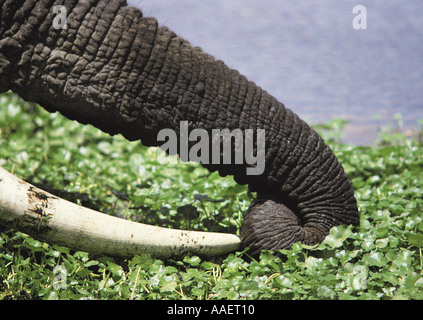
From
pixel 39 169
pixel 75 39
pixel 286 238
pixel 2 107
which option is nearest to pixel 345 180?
pixel 286 238

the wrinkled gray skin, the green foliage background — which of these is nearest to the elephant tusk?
the green foliage background

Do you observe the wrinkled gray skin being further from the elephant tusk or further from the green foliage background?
the elephant tusk

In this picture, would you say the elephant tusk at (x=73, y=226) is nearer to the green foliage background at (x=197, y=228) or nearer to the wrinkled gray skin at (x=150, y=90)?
the green foliage background at (x=197, y=228)

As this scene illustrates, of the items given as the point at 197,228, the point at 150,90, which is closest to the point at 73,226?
the point at 150,90

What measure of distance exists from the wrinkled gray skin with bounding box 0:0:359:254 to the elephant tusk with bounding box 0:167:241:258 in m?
0.32

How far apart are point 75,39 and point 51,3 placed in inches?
6.2

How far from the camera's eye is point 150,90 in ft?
7.19

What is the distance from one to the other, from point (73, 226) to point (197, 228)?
0.83 meters

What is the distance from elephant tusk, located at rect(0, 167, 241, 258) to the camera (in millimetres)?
2184

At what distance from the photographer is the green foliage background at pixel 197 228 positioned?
Result: 223cm

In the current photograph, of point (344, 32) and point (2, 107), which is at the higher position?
point (344, 32)

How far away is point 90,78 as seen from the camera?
216cm

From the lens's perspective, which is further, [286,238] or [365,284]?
[286,238]
